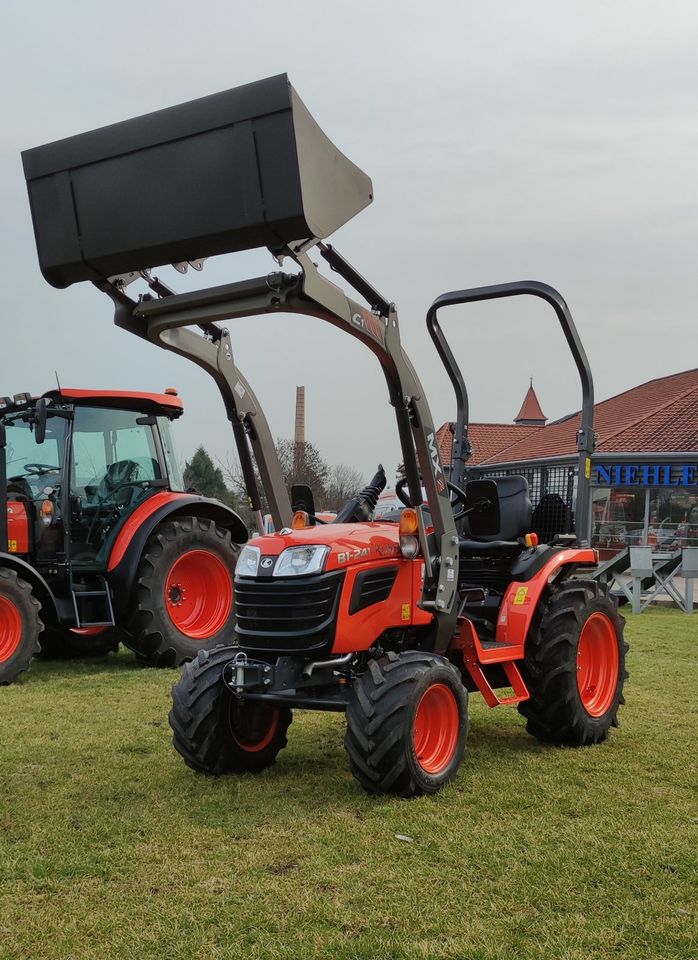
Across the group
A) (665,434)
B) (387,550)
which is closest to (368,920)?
(387,550)

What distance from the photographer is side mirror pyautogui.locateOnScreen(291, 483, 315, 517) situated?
5727 millimetres

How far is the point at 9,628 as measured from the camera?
26.7 feet

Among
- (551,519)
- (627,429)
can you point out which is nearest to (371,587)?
(551,519)

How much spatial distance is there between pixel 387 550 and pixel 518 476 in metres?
1.31

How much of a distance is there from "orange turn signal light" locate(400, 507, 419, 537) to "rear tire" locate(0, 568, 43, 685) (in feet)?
13.8

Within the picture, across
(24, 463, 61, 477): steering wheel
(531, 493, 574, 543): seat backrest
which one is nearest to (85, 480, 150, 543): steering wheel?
(24, 463, 61, 477): steering wheel

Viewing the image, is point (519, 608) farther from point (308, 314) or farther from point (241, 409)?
point (308, 314)

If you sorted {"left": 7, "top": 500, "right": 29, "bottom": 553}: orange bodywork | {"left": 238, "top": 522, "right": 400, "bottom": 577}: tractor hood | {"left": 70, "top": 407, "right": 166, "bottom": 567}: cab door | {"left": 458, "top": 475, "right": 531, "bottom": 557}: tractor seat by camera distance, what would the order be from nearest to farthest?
{"left": 238, "top": 522, "right": 400, "bottom": 577}: tractor hood → {"left": 458, "top": 475, "right": 531, "bottom": 557}: tractor seat → {"left": 7, "top": 500, "right": 29, "bottom": 553}: orange bodywork → {"left": 70, "top": 407, "right": 166, "bottom": 567}: cab door

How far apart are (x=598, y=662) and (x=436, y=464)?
76.5 inches

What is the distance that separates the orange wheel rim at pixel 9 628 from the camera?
26.3 ft

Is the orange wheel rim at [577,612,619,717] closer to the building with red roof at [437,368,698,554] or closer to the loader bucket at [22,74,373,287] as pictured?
the loader bucket at [22,74,373,287]

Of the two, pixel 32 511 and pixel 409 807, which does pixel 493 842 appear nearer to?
pixel 409 807

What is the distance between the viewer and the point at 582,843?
4008mm

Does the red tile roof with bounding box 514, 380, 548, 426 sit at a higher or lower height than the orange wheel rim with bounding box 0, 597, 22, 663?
higher
